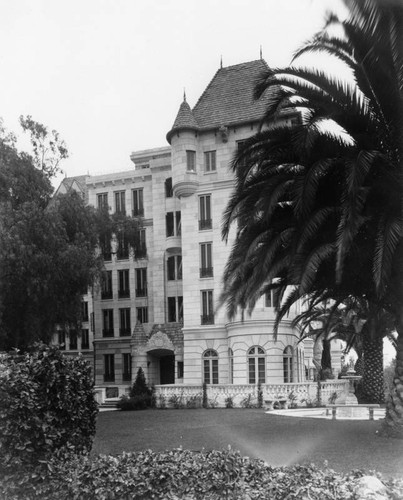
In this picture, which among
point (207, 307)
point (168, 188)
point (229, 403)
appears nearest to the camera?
point (229, 403)

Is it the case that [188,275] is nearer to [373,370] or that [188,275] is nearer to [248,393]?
[248,393]

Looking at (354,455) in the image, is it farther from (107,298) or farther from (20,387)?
(107,298)

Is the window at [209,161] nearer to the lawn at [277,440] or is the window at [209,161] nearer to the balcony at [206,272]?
the balcony at [206,272]

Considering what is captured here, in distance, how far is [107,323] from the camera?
48438 millimetres

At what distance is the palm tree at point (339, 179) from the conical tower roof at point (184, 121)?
71.5 ft

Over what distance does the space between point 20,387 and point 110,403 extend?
2589 cm

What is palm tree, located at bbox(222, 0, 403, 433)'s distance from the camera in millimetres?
13047

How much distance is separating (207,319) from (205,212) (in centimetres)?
645

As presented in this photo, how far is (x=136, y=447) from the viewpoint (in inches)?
547

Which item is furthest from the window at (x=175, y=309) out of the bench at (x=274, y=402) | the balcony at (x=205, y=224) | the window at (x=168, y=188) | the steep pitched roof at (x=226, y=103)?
the bench at (x=274, y=402)

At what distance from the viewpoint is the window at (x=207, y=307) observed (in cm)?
3716

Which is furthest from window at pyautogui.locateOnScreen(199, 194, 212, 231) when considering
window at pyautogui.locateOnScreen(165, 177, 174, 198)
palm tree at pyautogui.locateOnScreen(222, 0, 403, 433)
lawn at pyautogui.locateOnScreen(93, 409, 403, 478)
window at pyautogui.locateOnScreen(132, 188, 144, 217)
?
palm tree at pyautogui.locateOnScreen(222, 0, 403, 433)

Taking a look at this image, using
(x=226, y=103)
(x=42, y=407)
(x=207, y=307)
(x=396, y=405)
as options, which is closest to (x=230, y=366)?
(x=207, y=307)

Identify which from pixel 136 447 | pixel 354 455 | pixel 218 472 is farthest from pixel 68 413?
pixel 354 455
